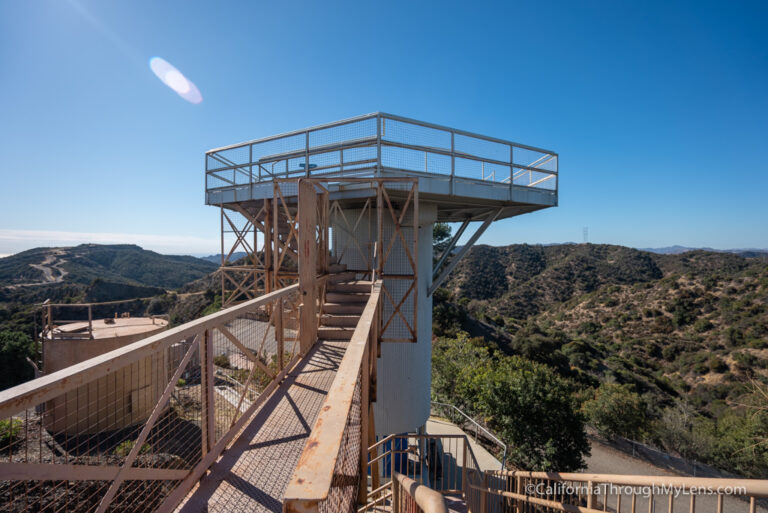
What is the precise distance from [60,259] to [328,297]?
→ 310 ft

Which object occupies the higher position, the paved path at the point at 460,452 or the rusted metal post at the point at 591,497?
the rusted metal post at the point at 591,497

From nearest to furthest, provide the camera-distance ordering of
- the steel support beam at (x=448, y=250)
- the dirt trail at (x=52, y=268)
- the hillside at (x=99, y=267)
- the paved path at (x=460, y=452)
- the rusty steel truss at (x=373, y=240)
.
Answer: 1. the rusty steel truss at (x=373, y=240)
2. the steel support beam at (x=448, y=250)
3. the paved path at (x=460, y=452)
4. the dirt trail at (x=52, y=268)
5. the hillside at (x=99, y=267)

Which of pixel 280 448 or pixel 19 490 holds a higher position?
pixel 280 448

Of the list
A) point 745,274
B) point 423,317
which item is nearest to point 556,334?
point 745,274

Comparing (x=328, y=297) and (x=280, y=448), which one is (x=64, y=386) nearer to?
(x=280, y=448)

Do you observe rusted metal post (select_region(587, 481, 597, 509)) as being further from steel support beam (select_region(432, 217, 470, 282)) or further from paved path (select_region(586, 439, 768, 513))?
paved path (select_region(586, 439, 768, 513))

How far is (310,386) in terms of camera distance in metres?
3.95

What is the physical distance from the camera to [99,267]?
76.4 meters

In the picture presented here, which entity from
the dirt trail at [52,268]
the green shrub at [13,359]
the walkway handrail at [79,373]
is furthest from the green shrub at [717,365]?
the dirt trail at [52,268]

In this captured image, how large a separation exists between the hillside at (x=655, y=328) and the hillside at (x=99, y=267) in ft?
225

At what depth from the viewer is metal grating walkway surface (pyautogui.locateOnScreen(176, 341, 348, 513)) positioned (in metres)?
2.33

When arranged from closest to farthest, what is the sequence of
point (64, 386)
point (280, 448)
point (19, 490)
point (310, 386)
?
point (64, 386) → point (280, 448) → point (310, 386) → point (19, 490)

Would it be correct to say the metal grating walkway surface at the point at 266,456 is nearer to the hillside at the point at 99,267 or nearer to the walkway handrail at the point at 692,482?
→ the walkway handrail at the point at 692,482

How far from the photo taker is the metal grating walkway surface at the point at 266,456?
2.33 m
